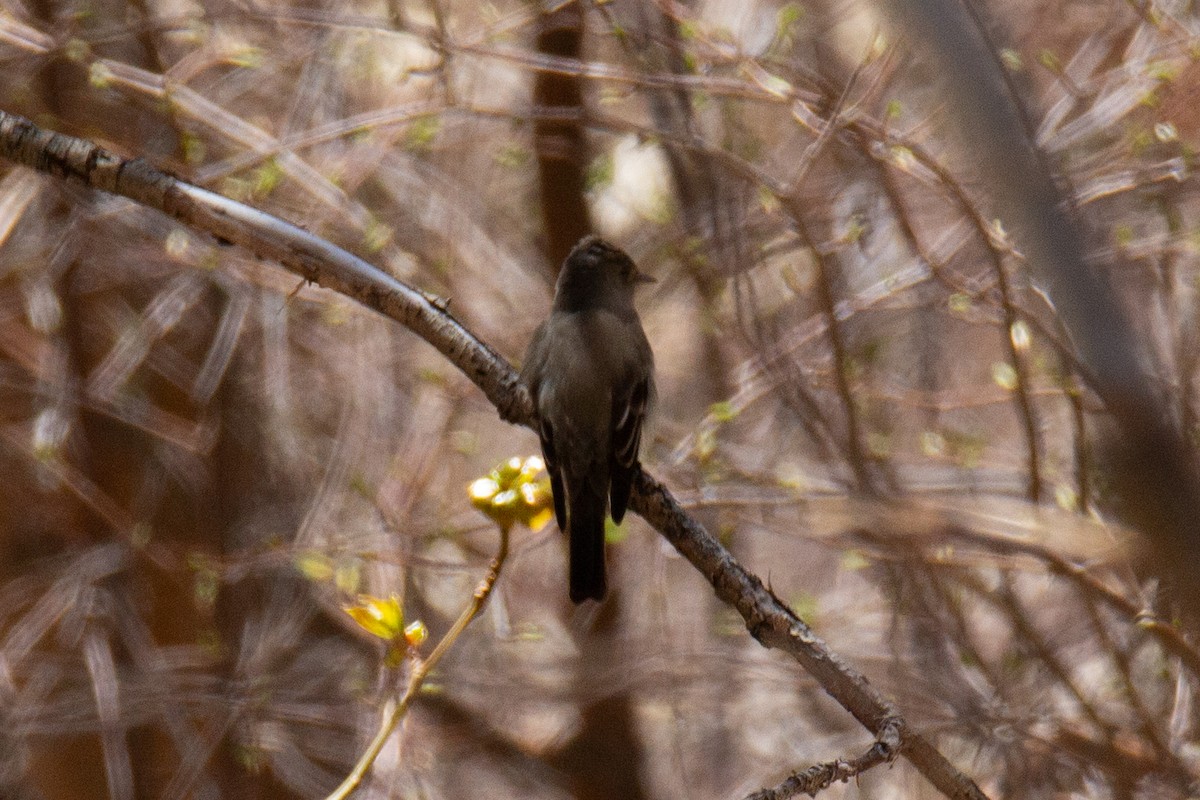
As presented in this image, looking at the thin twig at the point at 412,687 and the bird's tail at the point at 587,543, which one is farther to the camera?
the bird's tail at the point at 587,543

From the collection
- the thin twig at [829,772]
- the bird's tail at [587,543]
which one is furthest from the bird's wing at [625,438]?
the thin twig at [829,772]

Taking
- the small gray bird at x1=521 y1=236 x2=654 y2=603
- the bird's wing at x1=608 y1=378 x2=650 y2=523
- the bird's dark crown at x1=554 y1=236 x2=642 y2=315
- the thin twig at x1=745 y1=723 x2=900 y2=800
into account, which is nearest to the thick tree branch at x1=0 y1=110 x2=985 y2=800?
the thin twig at x1=745 y1=723 x2=900 y2=800

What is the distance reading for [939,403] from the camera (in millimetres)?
5160

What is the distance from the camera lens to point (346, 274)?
308 centimetres

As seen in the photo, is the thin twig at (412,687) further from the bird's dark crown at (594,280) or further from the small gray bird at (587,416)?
the bird's dark crown at (594,280)

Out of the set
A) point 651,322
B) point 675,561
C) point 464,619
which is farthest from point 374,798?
point 464,619

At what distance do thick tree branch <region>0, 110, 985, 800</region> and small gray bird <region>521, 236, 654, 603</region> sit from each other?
1.91 ft

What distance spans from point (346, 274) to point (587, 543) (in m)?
1.32

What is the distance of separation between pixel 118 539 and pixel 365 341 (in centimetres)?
144

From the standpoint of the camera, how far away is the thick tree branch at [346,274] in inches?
106

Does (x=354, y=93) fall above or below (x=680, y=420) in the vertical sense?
above

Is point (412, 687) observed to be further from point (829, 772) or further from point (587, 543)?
point (587, 543)

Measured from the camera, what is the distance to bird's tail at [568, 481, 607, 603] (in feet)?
13.2

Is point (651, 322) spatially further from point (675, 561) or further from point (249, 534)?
point (249, 534)
